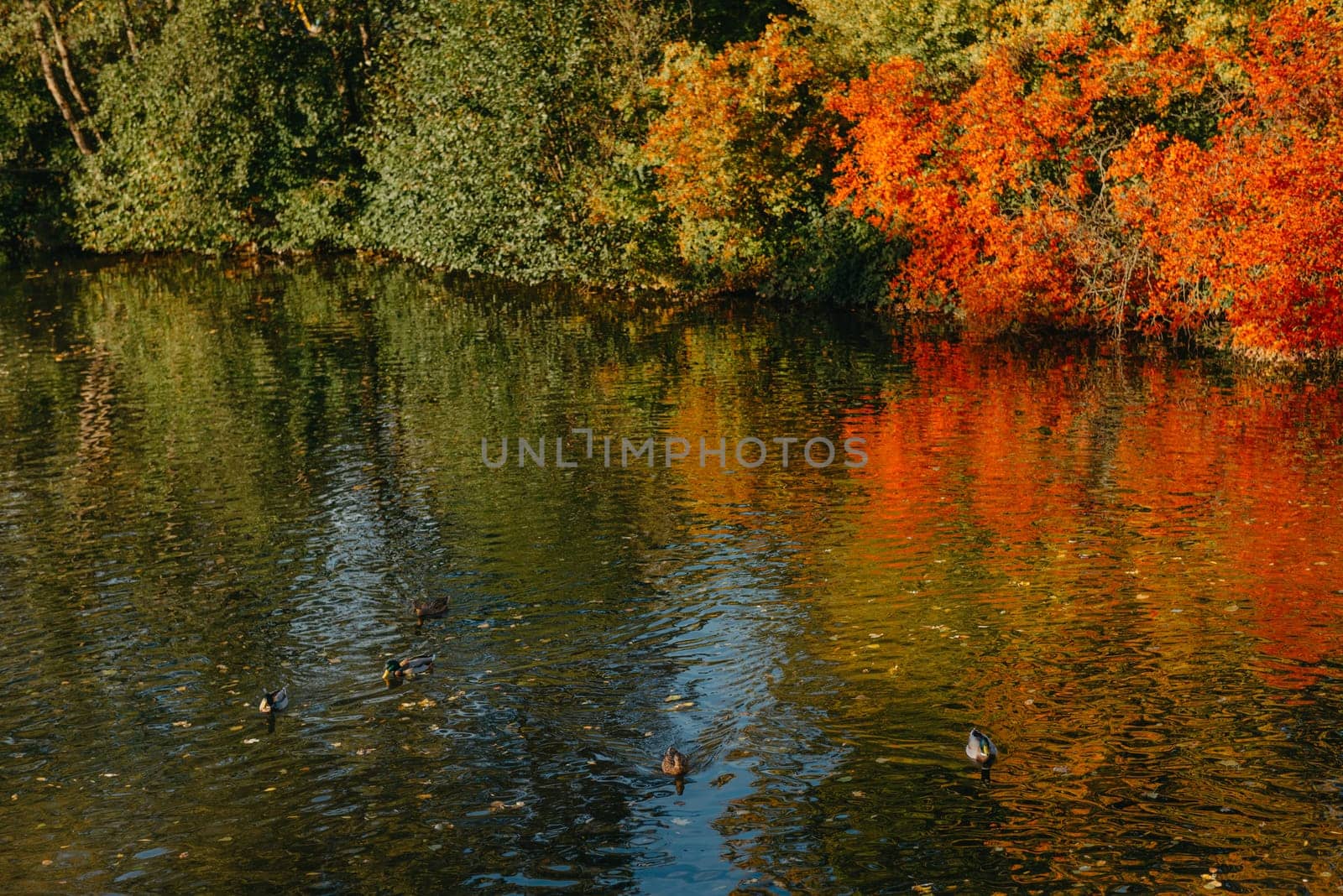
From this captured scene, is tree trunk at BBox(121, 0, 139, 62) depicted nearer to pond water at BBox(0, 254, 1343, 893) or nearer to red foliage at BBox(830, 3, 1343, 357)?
pond water at BBox(0, 254, 1343, 893)

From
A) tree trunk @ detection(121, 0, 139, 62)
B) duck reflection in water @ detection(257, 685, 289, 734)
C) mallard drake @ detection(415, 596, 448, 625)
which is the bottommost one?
duck reflection in water @ detection(257, 685, 289, 734)

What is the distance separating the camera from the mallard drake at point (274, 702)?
41.0 ft

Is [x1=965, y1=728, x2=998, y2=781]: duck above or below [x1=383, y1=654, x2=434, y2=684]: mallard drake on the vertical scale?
below

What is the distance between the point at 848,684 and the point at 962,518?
594 centimetres

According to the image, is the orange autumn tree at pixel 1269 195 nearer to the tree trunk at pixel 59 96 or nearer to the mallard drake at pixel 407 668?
the mallard drake at pixel 407 668

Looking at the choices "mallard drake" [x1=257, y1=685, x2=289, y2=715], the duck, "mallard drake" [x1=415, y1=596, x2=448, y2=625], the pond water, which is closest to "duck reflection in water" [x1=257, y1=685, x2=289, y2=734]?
"mallard drake" [x1=257, y1=685, x2=289, y2=715]

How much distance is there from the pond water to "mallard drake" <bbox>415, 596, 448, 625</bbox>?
0.18m

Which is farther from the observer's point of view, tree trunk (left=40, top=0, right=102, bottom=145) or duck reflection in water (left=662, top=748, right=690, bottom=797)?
tree trunk (left=40, top=0, right=102, bottom=145)

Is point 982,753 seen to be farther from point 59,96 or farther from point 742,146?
point 59,96

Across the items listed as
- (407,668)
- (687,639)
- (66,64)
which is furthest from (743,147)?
(66,64)

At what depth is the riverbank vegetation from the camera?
92.0ft

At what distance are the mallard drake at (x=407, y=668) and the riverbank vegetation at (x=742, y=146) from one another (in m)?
20.2

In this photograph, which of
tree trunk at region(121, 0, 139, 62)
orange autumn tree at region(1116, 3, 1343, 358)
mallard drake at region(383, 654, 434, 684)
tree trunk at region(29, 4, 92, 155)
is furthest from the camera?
tree trunk at region(29, 4, 92, 155)

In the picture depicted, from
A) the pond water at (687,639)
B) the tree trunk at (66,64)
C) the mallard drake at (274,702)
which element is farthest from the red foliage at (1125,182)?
the tree trunk at (66,64)
